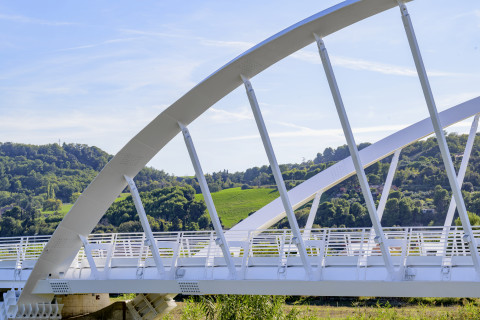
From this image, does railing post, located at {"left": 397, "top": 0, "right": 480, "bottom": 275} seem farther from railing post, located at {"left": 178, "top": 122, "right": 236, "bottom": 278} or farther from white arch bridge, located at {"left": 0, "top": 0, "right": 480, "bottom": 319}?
railing post, located at {"left": 178, "top": 122, "right": 236, "bottom": 278}

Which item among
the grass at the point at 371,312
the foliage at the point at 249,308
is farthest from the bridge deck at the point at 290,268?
the grass at the point at 371,312

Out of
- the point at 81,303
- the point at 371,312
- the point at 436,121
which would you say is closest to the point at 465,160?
the point at 436,121

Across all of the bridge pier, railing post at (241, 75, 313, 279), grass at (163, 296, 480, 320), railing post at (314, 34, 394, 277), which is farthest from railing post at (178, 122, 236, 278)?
grass at (163, 296, 480, 320)

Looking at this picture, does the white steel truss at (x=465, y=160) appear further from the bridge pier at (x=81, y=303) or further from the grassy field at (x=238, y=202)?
the grassy field at (x=238, y=202)

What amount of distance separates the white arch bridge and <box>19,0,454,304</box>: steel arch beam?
29mm

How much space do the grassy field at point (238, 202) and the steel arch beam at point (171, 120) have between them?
44.7m

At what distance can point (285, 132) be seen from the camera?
81.4 m

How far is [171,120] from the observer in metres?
16.6

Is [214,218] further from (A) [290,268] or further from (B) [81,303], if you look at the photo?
(B) [81,303]

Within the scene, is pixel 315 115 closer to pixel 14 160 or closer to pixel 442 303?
pixel 14 160

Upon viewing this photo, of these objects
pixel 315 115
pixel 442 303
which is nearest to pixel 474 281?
pixel 442 303

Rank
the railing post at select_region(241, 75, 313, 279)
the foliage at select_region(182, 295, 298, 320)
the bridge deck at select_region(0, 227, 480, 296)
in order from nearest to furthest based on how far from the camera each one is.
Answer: the bridge deck at select_region(0, 227, 480, 296) < the railing post at select_region(241, 75, 313, 279) < the foliage at select_region(182, 295, 298, 320)

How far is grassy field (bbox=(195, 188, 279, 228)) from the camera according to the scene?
6450 cm

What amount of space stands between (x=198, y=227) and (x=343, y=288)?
41.4 metres
